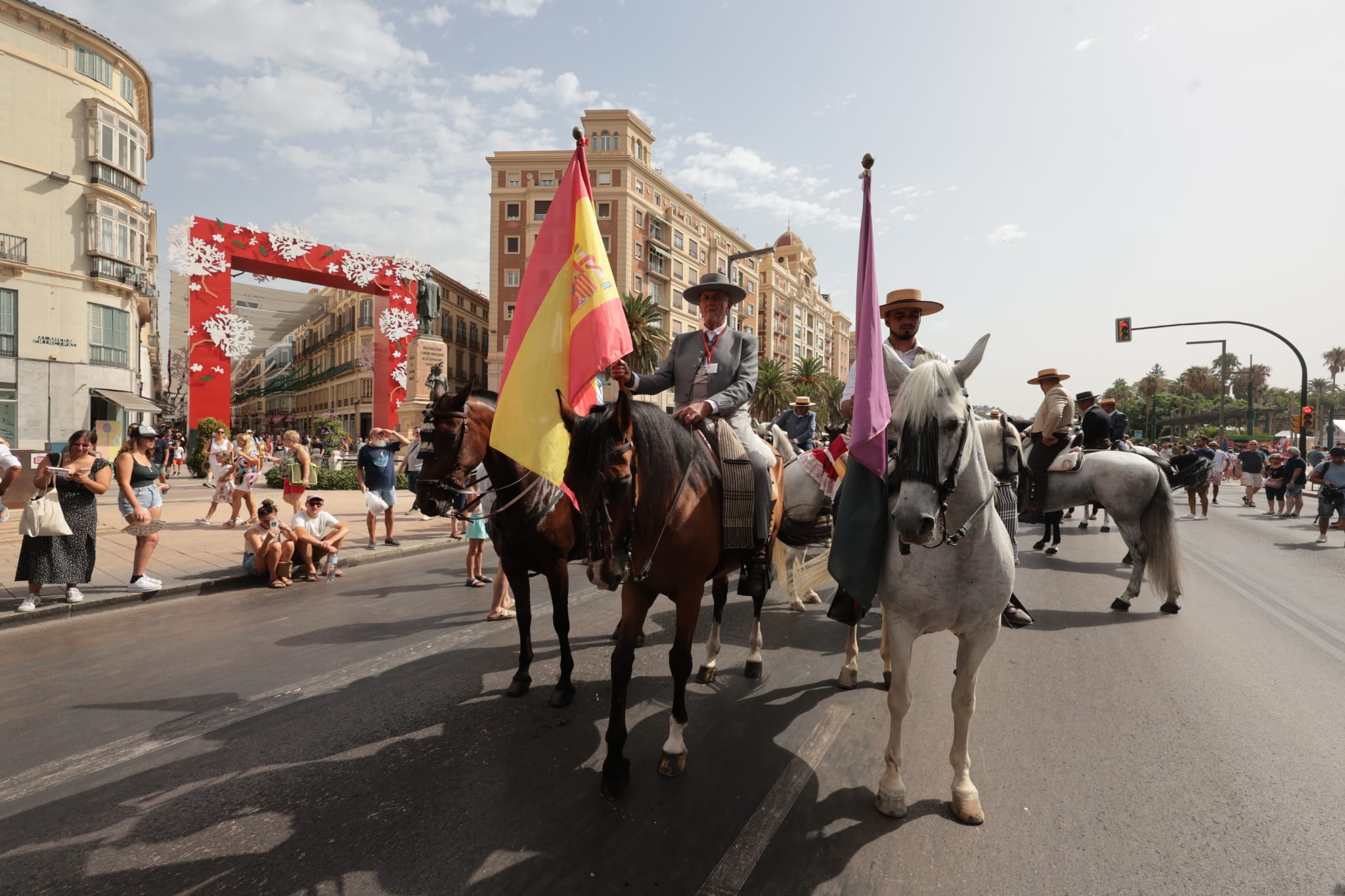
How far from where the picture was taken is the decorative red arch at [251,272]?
22359 mm

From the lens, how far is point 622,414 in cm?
294

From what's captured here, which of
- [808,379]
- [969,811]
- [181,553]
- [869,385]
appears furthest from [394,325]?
[808,379]

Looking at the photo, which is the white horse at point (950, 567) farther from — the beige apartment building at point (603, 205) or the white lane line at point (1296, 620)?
the beige apartment building at point (603, 205)

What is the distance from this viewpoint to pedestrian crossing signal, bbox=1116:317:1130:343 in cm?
2484

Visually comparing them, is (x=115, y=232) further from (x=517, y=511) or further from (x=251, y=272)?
(x=517, y=511)

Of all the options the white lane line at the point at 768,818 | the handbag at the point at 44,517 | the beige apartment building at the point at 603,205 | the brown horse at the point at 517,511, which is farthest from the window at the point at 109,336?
the white lane line at the point at 768,818

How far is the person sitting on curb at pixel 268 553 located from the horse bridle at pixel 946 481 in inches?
310

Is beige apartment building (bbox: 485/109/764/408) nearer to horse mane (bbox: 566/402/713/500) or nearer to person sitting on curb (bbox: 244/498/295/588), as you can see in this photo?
person sitting on curb (bbox: 244/498/295/588)

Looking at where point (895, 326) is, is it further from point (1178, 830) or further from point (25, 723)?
point (25, 723)

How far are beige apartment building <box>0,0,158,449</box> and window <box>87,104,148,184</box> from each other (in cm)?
5

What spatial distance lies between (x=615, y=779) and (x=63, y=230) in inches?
1353

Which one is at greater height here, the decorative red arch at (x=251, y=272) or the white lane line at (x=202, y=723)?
the decorative red arch at (x=251, y=272)

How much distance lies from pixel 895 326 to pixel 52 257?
112ft

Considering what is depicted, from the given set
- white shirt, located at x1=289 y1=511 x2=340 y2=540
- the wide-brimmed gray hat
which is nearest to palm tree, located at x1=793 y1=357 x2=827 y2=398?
white shirt, located at x1=289 y1=511 x2=340 y2=540
